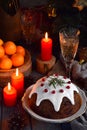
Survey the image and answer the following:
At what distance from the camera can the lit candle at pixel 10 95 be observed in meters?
0.96

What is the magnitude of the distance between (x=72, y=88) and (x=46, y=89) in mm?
78

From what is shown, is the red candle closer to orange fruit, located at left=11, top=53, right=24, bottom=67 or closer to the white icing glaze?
orange fruit, located at left=11, top=53, right=24, bottom=67

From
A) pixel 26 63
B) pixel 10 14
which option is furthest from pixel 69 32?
pixel 10 14

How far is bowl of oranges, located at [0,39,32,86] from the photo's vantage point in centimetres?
106

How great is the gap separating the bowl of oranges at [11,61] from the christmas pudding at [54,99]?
0.20 meters

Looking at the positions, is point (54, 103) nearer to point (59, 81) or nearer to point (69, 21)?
point (59, 81)

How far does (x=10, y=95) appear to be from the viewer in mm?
954

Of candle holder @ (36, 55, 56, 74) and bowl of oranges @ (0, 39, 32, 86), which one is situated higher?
bowl of oranges @ (0, 39, 32, 86)

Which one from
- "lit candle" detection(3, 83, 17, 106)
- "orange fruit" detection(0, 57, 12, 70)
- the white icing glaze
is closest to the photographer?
the white icing glaze

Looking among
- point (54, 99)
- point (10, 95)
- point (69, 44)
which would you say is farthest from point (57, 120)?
point (69, 44)

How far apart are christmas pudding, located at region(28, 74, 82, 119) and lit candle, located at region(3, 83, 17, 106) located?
0.08 m

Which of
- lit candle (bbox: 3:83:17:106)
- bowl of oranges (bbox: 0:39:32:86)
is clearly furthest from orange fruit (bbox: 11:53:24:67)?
lit candle (bbox: 3:83:17:106)

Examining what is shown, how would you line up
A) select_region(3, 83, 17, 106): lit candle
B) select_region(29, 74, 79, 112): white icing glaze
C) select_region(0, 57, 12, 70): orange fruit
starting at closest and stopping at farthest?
select_region(29, 74, 79, 112): white icing glaze → select_region(3, 83, 17, 106): lit candle → select_region(0, 57, 12, 70): orange fruit

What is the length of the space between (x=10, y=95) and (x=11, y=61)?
168 millimetres
